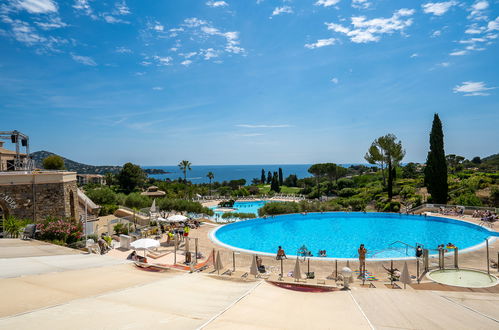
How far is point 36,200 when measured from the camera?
1542 cm

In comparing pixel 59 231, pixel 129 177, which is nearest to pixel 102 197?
pixel 59 231

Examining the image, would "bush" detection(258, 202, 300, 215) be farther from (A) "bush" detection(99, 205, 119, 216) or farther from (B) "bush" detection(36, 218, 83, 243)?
(B) "bush" detection(36, 218, 83, 243)

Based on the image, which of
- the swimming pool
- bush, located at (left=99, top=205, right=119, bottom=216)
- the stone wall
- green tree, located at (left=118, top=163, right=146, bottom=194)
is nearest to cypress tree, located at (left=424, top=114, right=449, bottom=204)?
the swimming pool

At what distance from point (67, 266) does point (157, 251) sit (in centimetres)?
606

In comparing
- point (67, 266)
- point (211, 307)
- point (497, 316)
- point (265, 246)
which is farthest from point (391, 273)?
point (67, 266)

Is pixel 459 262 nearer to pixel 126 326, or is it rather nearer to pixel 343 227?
pixel 343 227

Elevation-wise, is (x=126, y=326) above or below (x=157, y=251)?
above

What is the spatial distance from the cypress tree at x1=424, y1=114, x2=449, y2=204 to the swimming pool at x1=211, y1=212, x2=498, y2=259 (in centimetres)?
682

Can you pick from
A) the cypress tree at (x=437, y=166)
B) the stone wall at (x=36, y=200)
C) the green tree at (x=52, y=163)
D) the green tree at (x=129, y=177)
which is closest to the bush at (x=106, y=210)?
the stone wall at (x=36, y=200)

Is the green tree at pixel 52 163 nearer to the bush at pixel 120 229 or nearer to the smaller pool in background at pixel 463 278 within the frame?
the bush at pixel 120 229

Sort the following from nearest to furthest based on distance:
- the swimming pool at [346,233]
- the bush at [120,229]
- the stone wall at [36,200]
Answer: the stone wall at [36,200]
the bush at [120,229]
the swimming pool at [346,233]

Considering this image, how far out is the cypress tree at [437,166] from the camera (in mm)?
27062

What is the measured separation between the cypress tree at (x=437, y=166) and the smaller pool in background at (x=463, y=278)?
20927mm

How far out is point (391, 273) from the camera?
952 centimetres
